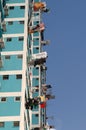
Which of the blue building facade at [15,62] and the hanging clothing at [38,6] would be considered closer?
the blue building facade at [15,62]

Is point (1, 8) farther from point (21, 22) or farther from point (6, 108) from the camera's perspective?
point (6, 108)

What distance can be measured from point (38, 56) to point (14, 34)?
5.27 m

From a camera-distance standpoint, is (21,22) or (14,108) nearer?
(14,108)

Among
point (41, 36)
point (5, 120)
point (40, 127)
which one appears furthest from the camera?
point (41, 36)

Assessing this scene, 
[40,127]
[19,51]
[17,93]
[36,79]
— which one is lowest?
[40,127]

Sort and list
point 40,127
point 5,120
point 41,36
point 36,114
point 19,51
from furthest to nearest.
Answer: point 41,36 < point 36,114 < point 40,127 < point 19,51 < point 5,120

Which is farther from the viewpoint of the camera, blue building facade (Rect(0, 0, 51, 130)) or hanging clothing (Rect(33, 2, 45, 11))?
hanging clothing (Rect(33, 2, 45, 11))

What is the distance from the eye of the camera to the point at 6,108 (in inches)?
2299

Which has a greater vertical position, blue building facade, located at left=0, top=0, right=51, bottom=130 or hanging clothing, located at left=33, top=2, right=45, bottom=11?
hanging clothing, located at left=33, top=2, right=45, bottom=11

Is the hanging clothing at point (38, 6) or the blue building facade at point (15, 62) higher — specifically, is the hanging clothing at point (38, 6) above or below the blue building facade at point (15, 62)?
above

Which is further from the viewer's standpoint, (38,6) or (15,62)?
(38,6)

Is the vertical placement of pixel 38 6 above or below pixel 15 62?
above

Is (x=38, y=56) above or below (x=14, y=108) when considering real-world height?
above

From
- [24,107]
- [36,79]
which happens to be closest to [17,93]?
[24,107]
